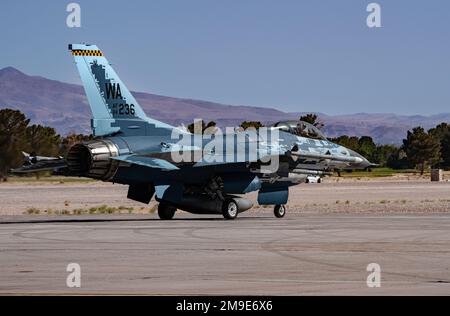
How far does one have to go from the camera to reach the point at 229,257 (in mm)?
20297

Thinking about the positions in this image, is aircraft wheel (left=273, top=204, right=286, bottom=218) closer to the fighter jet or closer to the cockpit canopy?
the fighter jet

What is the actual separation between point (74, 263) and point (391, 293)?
710 cm

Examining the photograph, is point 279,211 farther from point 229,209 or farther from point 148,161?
point 148,161

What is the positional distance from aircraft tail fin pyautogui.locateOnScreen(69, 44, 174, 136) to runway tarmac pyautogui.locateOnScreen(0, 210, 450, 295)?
3.55 metres

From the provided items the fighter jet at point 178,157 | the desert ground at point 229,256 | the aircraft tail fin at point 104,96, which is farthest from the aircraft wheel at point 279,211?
the aircraft tail fin at point 104,96

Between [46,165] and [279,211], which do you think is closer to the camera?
[46,165]

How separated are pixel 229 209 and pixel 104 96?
5863 millimetres

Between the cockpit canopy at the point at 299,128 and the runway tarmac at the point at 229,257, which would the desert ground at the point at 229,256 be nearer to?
the runway tarmac at the point at 229,257

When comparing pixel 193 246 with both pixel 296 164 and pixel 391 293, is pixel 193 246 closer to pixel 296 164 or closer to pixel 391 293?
pixel 391 293

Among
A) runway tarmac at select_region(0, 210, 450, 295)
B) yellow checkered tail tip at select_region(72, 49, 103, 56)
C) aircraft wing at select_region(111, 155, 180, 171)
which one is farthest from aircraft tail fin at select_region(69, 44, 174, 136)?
runway tarmac at select_region(0, 210, 450, 295)

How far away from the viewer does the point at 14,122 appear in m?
110

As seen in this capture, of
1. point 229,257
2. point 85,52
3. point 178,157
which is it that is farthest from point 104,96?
point 229,257

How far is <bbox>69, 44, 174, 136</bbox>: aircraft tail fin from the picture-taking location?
3384 centimetres

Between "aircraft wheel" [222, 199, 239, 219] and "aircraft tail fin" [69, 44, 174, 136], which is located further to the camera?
"aircraft wheel" [222, 199, 239, 219]
